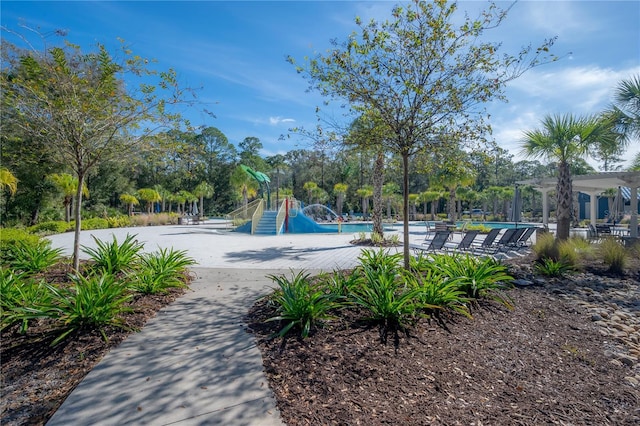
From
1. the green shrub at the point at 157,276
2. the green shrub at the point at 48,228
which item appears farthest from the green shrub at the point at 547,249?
the green shrub at the point at 48,228

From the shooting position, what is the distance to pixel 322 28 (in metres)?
5.98

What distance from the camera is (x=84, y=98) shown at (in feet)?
16.6

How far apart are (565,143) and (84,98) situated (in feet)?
38.7

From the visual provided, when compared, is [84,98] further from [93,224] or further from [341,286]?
[93,224]

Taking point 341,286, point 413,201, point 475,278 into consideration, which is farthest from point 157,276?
point 413,201

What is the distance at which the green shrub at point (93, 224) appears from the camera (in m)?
19.3

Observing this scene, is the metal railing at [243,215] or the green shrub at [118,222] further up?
the metal railing at [243,215]

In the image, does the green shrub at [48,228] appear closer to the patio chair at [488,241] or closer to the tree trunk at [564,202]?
the patio chair at [488,241]

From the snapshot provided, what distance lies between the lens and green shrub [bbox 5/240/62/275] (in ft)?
18.4

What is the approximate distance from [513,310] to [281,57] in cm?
532

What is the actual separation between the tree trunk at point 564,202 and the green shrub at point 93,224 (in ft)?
73.7

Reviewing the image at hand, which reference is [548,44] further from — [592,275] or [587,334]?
[592,275]

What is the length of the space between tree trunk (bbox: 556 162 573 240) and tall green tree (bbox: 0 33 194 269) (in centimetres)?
999

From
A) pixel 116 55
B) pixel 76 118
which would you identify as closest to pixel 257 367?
pixel 76 118
